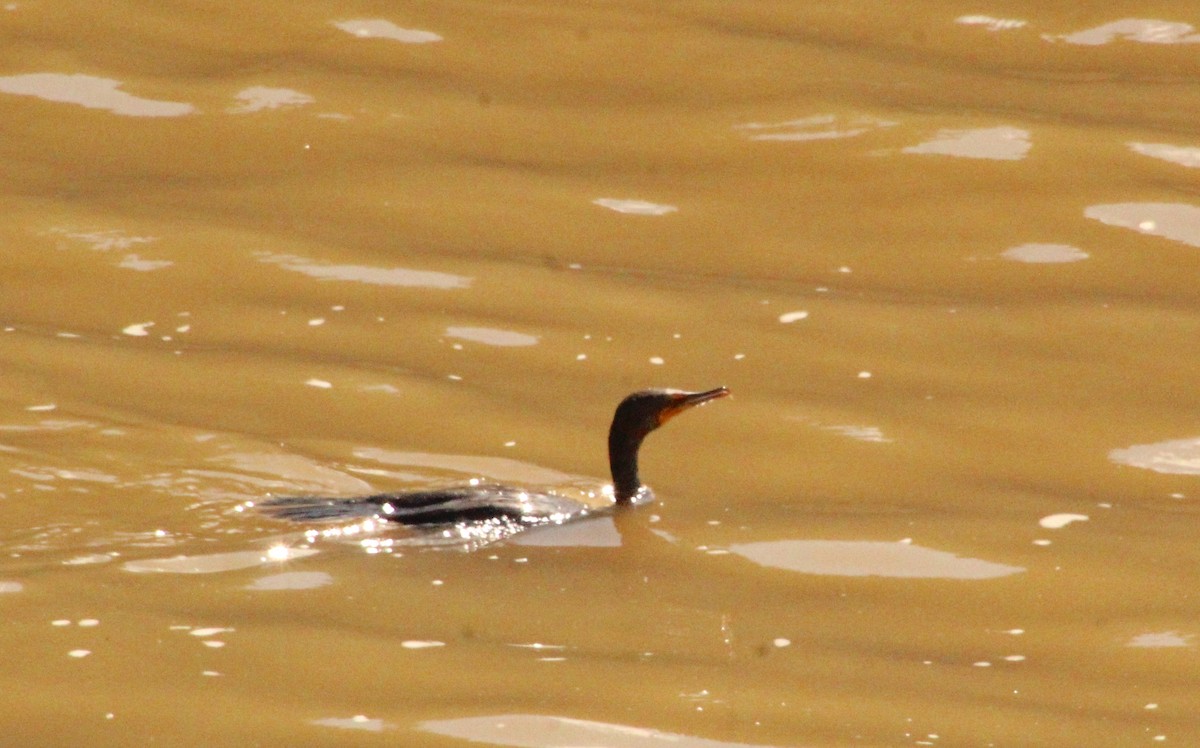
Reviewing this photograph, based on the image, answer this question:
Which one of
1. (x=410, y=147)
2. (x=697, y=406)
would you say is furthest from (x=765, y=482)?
(x=410, y=147)

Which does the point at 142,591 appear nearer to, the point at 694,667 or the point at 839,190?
the point at 694,667

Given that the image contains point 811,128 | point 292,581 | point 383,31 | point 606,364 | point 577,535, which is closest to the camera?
point 292,581

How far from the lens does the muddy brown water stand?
264 inches

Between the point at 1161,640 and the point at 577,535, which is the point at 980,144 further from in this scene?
the point at 1161,640

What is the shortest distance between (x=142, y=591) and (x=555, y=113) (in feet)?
18.9

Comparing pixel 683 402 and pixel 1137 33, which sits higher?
pixel 1137 33

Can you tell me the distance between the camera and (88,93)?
41.1ft

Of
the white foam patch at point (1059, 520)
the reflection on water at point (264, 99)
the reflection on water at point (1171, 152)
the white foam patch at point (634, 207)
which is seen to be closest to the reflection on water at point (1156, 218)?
the reflection on water at point (1171, 152)

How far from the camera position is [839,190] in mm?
11594

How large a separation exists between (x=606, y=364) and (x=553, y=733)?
3.94 metres

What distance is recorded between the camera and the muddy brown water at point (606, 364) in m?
6.71

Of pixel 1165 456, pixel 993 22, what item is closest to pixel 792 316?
pixel 1165 456

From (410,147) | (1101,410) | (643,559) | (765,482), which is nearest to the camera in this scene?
(643,559)

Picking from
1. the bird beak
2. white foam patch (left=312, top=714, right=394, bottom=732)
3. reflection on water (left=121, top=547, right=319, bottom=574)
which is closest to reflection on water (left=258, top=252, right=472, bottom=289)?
the bird beak
